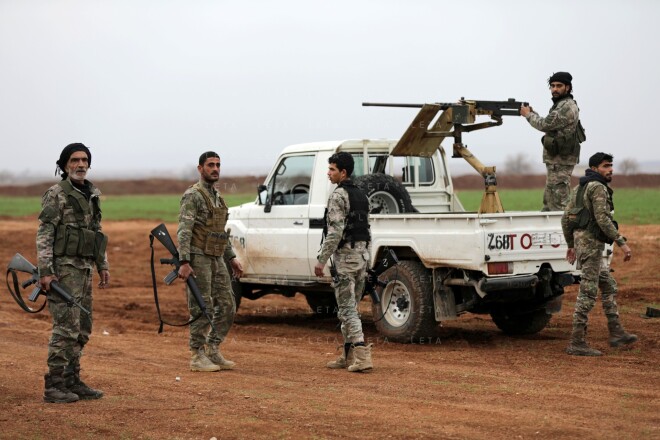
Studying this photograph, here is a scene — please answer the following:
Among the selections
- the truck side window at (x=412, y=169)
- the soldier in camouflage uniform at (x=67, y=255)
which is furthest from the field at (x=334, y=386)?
the truck side window at (x=412, y=169)

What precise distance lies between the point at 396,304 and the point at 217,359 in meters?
2.48

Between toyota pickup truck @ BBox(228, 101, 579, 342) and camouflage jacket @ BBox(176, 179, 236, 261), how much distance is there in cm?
198

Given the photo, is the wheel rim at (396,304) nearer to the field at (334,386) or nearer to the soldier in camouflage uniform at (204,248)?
the field at (334,386)

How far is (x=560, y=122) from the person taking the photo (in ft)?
36.3

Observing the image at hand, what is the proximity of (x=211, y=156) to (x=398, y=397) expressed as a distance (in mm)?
2849

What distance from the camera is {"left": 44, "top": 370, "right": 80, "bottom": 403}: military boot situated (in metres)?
7.93

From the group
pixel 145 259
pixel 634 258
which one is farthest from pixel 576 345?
pixel 145 259

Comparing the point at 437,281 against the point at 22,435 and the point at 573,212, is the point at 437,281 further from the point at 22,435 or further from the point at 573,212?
the point at 22,435

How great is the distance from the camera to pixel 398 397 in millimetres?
7992

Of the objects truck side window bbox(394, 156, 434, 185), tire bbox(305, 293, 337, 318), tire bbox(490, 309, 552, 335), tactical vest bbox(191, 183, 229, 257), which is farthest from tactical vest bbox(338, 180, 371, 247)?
tire bbox(305, 293, 337, 318)

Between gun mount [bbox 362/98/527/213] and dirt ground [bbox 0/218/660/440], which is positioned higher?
gun mount [bbox 362/98/527/213]

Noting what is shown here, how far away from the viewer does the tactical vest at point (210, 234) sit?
30.7ft

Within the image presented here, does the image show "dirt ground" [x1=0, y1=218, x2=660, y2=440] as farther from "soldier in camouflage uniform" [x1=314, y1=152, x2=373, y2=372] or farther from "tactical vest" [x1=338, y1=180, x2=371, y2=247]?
"tactical vest" [x1=338, y1=180, x2=371, y2=247]

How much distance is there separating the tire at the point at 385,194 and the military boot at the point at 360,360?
2.90m
